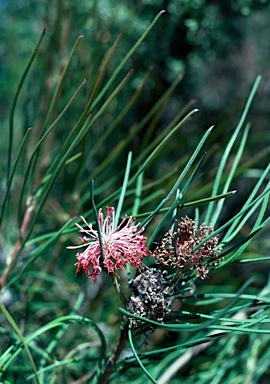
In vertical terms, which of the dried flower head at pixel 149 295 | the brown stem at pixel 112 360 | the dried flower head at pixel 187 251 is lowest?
the brown stem at pixel 112 360

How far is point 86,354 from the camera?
352 millimetres

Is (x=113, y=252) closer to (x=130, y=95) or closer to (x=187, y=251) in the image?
(x=187, y=251)

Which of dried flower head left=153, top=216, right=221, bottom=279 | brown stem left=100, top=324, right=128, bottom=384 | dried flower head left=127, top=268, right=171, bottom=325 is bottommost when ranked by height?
brown stem left=100, top=324, right=128, bottom=384

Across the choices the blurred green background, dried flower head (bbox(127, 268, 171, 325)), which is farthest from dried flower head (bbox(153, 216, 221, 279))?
the blurred green background

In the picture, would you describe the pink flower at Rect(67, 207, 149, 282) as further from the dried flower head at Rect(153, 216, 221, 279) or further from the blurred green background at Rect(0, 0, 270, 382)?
the blurred green background at Rect(0, 0, 270, 382)

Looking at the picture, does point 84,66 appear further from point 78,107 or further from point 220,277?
point 220,277

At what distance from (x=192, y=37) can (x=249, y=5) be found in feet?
0.19

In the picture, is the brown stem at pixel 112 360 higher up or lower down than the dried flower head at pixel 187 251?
lower down

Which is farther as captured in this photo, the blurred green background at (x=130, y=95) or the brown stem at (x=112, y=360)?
the blurred green background at (x=130, y=95)

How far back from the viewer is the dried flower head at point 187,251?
198 mm

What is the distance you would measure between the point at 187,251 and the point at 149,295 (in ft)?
0.08

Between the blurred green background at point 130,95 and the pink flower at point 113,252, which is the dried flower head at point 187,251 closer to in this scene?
the pink flower at point 113,252

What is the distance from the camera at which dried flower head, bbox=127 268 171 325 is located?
0.20 m

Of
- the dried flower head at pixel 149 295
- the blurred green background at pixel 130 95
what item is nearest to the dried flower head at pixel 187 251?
the dried flower head at pixel 149 295
